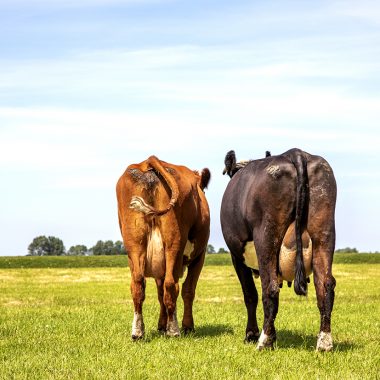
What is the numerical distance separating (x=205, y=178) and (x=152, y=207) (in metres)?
3.14

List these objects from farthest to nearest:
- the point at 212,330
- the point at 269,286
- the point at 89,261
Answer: the point at 89,261, the point at 212,330, the point at 269,286

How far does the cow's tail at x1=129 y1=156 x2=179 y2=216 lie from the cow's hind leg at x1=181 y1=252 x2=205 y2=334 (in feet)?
7.01

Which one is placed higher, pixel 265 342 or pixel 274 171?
pixel 274 171

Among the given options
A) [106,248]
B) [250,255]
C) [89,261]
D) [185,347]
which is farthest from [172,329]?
[106,248]

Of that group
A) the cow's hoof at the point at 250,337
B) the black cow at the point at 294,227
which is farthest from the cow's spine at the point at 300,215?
the cow's hoof at the point at 250,337

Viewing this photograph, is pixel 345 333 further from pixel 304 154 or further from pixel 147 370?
pixel 147 370

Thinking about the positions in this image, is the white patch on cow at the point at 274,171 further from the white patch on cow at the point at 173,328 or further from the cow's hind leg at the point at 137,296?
the white patch on cow at the point at 173,328

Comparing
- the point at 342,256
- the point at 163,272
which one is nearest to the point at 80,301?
the point at 163,272

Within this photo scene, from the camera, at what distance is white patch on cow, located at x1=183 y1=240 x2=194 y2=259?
12.8 metres

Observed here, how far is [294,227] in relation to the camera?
10.5m

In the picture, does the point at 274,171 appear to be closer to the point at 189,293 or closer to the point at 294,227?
the point at 294,227

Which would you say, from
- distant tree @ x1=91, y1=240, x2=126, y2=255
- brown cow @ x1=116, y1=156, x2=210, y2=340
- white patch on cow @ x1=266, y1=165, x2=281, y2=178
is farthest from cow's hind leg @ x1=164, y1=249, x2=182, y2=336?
distant tree @ x1=91, y1=240, x2=126, y2=255

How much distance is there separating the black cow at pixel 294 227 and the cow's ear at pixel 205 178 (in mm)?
3557

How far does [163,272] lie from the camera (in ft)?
38.9
